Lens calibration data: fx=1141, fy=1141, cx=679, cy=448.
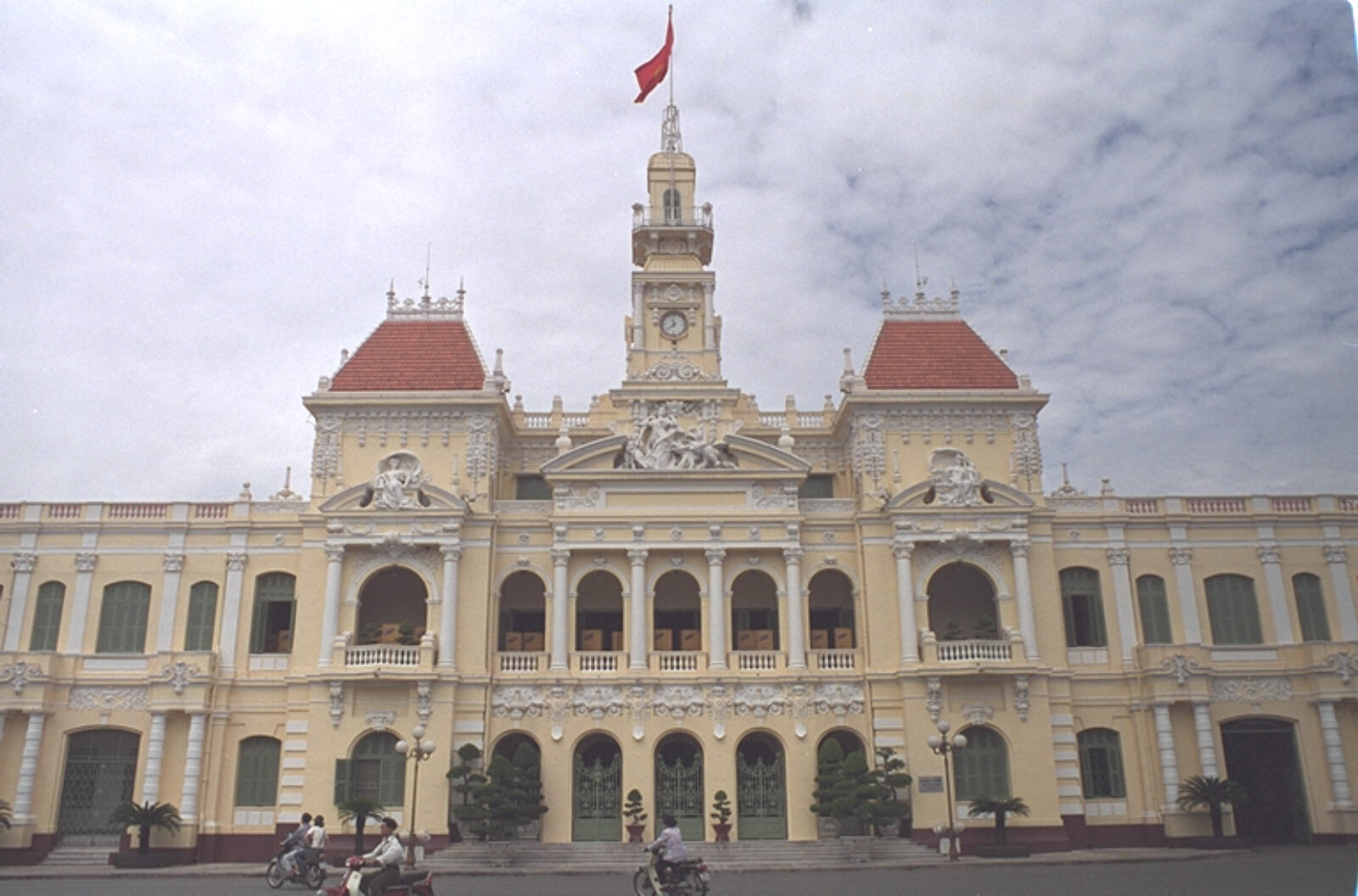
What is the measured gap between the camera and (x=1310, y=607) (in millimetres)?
34375

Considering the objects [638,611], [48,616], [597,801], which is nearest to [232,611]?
[48,616]

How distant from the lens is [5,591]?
112ft

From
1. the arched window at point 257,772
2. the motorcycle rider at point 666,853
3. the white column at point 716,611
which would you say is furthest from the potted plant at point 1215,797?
the arched window at point 257,772

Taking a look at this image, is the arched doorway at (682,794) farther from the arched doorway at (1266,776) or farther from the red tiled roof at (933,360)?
the arched doorway at (1266,776)

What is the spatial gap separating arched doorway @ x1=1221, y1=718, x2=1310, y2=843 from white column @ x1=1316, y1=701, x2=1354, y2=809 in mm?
781

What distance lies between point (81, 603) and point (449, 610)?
11.2 m

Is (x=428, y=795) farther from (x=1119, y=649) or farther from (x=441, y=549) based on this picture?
(x=1119, y=649)

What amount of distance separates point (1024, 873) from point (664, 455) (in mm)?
15765

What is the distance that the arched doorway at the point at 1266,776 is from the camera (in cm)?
3247

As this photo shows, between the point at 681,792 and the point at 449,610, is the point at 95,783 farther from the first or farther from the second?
the point at 681,792

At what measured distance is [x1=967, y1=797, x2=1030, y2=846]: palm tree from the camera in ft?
98.0

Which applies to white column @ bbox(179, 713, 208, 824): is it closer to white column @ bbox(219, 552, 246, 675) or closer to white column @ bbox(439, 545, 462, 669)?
white column @ bbox(219, 552, 246, 675)

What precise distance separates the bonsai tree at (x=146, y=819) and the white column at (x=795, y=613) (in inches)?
692

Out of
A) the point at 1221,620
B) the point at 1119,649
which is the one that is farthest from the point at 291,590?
the point at 1221,620
